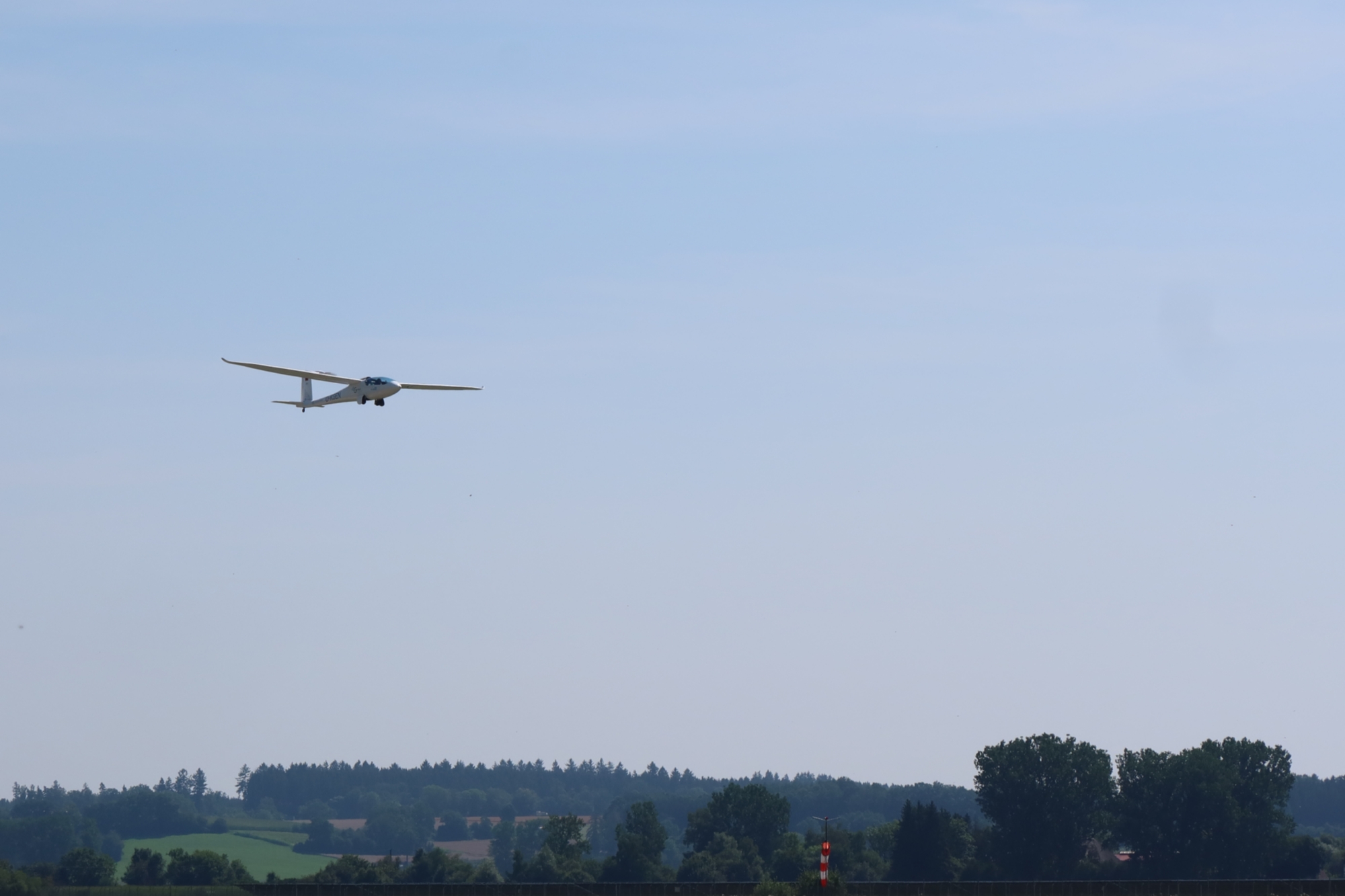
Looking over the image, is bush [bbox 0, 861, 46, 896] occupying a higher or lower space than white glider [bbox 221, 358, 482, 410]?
lower

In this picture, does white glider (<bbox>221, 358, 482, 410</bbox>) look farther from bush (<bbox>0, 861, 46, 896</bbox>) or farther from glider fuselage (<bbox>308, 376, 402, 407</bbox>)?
bush (<bbox>0, 861, 46, 896</bbox>)

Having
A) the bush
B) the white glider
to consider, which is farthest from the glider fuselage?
the bush

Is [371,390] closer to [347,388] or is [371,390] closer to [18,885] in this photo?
[347,388]

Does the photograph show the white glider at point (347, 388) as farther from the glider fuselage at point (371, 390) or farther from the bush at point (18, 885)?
the bush at point (18, 885)

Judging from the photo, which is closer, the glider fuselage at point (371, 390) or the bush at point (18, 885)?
the glider fuselage at point (371, 390)

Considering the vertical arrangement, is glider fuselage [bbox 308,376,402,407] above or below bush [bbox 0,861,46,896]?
above

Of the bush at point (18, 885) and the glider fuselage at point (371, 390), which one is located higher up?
the glider fuselage at point (371, 390)

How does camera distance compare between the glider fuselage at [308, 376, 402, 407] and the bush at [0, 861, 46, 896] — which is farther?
the bush at [0, 861, 46, 896]

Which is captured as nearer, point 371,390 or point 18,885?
point 371,390

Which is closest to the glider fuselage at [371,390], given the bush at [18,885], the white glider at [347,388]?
the white glider at [347,388]

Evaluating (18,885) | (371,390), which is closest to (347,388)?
(371,390)

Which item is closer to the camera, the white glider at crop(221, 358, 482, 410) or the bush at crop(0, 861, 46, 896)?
the white glider at crop(221, 358, 482, 410)

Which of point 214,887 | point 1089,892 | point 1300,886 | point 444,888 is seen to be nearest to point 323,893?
point 444,888

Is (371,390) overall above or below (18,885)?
above
